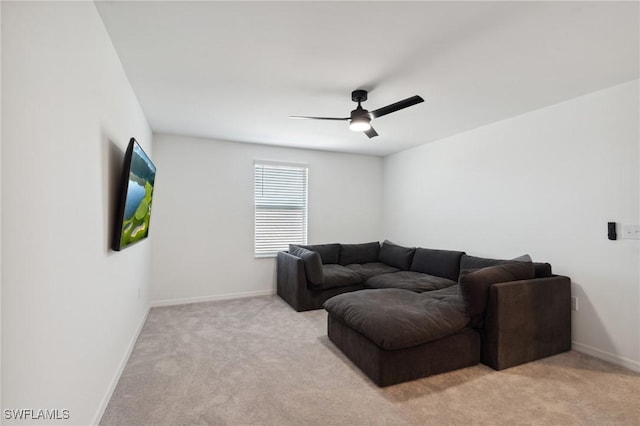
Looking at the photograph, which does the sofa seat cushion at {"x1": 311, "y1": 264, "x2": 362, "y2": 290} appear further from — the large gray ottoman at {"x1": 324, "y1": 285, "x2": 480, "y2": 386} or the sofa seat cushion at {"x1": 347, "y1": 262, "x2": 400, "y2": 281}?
the large gray ottoman at {"x1": 324, "y1": 285, "x2": 480, "y2": 386}

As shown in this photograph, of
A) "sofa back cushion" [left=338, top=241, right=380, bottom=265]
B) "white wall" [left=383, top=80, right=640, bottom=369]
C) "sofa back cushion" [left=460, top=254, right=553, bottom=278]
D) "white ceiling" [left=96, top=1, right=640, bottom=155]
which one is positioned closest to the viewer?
"white ceiling" [left=96, top=1, right=640, bottom=155]

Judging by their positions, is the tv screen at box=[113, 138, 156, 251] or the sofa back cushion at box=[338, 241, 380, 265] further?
the sofa back cushion at box=[338, 241, 380, 265]

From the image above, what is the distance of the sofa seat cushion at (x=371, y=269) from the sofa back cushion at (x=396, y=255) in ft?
0.28

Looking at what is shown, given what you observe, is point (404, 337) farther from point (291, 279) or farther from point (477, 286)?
point (291, 279)

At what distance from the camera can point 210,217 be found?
4.57 m

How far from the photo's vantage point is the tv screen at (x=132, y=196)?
6.76 feet

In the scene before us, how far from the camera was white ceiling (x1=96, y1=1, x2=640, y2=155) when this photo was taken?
5.71ft

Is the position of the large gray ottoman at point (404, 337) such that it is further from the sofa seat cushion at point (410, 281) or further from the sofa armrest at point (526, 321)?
the sofa seat cushion at point (410, 281)

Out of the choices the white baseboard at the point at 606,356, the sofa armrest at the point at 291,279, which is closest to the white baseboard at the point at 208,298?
the sofa armrest at the point at 291,279

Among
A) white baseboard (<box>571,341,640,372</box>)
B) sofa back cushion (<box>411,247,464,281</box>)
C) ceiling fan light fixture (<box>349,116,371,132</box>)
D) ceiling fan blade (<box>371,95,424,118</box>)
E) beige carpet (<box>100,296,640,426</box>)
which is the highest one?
ceiling fan blade (<box>371,95,424,118</box>)

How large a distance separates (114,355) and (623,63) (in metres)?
4.50

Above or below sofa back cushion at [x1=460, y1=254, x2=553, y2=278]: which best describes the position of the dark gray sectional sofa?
below

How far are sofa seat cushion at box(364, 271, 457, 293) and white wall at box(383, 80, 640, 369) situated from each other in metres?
0.67

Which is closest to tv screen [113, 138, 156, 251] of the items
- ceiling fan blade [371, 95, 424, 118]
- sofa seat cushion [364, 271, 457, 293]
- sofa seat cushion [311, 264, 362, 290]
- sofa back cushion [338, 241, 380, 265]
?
ceiling fan blade [371, 95, 424, 118]
